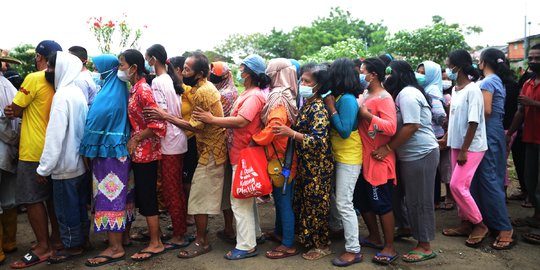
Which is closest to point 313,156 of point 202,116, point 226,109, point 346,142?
point 346,142

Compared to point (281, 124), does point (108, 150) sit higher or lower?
lower

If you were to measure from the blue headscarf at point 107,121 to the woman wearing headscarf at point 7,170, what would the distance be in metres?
0.80

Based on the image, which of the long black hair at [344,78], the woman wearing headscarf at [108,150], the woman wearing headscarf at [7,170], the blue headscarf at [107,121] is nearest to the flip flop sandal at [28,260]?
the woman wearing headscarf at [7,170]

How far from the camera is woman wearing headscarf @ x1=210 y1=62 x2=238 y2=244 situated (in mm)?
3830

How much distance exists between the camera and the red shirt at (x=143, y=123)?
3.46 meters

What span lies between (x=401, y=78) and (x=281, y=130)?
123 centimetres

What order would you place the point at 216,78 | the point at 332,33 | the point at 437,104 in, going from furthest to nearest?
1. the point at 332,33
2. the point at 437,104
3. the point at 216,78

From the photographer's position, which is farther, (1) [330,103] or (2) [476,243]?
(2) [476,243]

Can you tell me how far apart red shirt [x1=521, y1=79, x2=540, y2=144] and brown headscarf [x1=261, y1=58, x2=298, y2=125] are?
103 inches

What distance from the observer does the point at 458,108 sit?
3.83 meters

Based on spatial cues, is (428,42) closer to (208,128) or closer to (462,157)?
(462,157)

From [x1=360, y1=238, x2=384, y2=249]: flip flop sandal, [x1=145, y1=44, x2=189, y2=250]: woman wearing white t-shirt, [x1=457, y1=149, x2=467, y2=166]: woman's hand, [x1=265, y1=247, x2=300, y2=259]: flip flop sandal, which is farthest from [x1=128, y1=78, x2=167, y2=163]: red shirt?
[x1=457, y1=149, x2=467, y2=166]: woman's hand

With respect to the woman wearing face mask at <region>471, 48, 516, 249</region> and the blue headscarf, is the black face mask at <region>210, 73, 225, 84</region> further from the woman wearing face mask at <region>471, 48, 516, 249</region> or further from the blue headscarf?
the woman wearing face mask at <region>471, 48, 516, 249</region>

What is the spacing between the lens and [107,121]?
11.3ft
